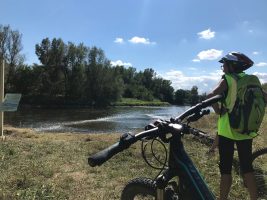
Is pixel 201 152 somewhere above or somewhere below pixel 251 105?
below

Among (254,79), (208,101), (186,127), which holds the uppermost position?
(254,79)

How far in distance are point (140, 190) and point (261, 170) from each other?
9.96ft

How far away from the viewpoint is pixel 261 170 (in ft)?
18.1

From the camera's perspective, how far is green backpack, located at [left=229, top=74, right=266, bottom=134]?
3.65m

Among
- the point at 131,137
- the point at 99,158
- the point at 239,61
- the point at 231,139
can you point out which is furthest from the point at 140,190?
the point at 239,61

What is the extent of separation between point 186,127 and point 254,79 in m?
1.59

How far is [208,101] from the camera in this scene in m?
2.89

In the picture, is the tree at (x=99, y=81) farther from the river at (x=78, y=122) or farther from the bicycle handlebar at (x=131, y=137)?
the bicycle handlebar at (x=131, y=137)

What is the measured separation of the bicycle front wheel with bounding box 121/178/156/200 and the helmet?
167 cm

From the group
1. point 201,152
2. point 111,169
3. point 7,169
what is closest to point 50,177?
point 7,169

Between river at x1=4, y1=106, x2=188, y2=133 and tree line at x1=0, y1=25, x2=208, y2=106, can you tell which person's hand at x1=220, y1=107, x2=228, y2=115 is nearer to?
river at x1=4, y1=106, x2=188, y2=133

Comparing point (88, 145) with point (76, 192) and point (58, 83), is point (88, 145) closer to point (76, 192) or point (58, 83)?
point (76, 192)

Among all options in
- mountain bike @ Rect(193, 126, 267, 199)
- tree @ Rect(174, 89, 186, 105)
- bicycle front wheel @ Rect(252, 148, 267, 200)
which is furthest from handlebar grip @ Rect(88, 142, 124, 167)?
tree @ Rect(174, 89, 186, 105)

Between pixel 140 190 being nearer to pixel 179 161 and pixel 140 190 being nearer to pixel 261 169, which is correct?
pixel 179 161
